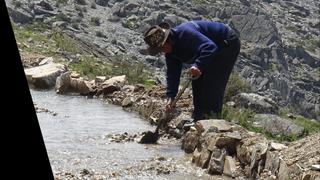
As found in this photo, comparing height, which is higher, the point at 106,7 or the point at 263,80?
the point at 106,7

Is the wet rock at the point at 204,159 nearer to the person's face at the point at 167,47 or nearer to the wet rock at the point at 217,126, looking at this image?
the wet rock at the point at 217,126

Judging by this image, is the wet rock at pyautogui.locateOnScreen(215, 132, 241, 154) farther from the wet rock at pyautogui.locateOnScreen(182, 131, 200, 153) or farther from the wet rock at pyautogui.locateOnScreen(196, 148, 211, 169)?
the wet rock at pyautogui.locateOnScreen(182, 131, 200, 153)

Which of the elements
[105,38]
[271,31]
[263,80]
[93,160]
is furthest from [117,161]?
[271,31]

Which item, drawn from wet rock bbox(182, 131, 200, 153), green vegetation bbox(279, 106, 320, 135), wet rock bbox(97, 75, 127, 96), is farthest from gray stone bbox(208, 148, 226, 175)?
wet rock bbox(97, 75, 127, 96)

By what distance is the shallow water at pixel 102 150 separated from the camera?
4.96 meters

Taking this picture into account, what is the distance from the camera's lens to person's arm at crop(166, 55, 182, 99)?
271 inches

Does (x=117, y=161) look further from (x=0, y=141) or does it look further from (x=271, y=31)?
(x=271, y=31)

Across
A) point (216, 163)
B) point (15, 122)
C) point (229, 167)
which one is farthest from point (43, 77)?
point (15, 122)

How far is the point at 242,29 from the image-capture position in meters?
61.1

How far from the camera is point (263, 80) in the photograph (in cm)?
4725

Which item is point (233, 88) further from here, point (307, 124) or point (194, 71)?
point (194, 71)

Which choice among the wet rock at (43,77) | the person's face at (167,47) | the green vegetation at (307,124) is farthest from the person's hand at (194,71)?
the wet rock at (43,77)

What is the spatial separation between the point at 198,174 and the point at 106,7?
4469cm

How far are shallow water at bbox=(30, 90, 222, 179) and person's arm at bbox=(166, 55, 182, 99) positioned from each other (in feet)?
2.12
